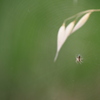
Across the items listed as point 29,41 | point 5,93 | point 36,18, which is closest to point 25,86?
point 5,93

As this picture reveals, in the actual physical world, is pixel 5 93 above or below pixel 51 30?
below

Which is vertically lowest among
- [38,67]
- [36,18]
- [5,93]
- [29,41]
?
[5,93]

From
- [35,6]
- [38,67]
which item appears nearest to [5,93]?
[38,67]

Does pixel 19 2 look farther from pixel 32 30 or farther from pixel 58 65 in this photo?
pixel 58 65

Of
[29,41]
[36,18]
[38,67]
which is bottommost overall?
[38,67]

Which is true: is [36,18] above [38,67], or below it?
above

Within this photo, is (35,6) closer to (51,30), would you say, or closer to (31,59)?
(51,30)
